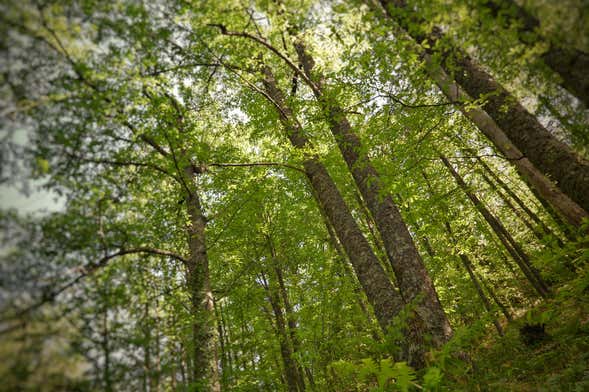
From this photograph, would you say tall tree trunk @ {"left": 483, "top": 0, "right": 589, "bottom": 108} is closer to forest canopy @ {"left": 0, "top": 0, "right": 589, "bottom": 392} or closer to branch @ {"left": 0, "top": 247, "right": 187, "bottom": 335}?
forest canopy @ {"left": 0, "top": 0, "right": 589, "bottom": 392}

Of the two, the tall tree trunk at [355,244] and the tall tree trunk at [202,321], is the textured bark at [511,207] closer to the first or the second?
the tall tree trunk at [355,244]

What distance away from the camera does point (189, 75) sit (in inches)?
203

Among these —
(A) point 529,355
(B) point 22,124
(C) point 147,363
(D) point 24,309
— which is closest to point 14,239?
(D) point 24,309

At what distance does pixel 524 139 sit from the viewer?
4469mm

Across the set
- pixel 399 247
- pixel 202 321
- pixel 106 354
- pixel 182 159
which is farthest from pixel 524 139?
pixel 106 354

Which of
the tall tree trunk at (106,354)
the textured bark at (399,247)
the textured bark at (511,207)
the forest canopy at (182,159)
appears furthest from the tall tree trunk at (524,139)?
the textured bark at (511,207)

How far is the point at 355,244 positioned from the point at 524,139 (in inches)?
120

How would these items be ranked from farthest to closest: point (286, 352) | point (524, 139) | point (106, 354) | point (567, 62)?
point (286, 352), point (524, 139), point (567, 62), point (106, 354)

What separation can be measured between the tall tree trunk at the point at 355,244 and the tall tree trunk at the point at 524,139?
103 inches

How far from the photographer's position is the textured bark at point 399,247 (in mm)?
4789

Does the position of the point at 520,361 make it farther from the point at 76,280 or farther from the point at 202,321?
the point at 76,280

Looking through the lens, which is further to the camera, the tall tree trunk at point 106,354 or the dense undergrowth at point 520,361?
the dense undergrowth at point 520,361

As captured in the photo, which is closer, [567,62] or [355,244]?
[567,62]

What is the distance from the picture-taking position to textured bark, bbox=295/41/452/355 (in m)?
4.79
